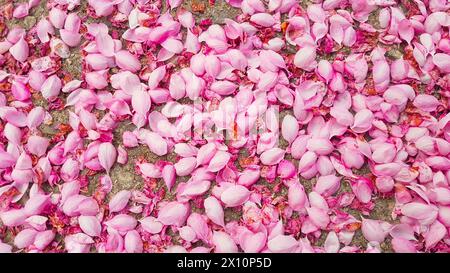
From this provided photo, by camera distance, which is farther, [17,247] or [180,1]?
[180,1]

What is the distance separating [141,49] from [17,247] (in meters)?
0.49

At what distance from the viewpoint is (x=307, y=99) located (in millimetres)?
1072

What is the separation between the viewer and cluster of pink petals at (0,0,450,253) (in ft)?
3.30

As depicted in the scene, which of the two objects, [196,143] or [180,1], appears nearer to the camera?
[196,143]

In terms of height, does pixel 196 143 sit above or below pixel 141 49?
below

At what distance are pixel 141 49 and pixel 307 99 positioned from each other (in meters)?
0.38

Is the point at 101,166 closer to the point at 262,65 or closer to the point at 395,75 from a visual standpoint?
the point at 262,65

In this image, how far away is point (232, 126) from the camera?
1.06m

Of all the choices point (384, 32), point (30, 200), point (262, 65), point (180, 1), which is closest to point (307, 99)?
point (262, 65)

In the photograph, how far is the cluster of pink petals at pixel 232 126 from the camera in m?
1.01

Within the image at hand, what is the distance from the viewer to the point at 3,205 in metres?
1.03

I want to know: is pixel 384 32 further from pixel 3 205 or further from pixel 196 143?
pixel 3 205
